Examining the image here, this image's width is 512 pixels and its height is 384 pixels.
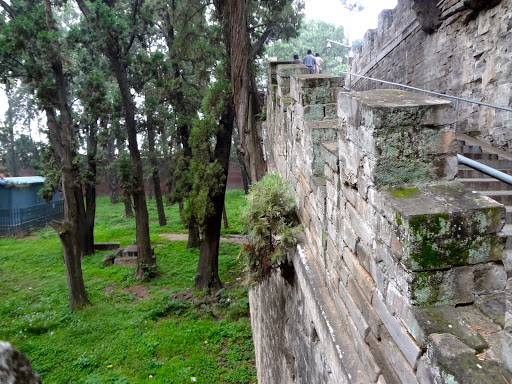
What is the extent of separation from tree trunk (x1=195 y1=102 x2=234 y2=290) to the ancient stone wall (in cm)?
627

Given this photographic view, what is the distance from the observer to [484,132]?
21.0 feet

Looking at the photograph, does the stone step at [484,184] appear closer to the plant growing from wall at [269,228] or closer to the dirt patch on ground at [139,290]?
the plant growing from wall at [269,228]

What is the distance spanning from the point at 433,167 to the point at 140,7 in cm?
1207

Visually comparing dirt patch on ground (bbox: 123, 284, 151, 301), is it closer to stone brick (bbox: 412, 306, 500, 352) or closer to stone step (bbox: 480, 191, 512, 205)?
stone step (bbox: 480, 191, 512, 205)

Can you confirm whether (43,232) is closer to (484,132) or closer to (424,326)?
(484,132)

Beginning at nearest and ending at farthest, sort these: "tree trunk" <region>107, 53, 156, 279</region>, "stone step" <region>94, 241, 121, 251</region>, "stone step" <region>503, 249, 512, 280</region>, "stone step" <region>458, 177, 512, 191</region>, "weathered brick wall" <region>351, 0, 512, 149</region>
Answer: "stone step" <region>503, 249, 512, 280</region> < "stone step" <region>458, 177, 512, 191</region> < "weathered brick wall" <region>351, 0, 512, 149</region> < "tree trunk" <region>107, 53, 156, 279</region> < "stone step" <region>94, 241, 121, 251</region>

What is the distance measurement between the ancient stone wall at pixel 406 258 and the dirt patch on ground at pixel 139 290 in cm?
816

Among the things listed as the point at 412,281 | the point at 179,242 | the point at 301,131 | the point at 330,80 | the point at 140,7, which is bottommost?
the point at 179,242

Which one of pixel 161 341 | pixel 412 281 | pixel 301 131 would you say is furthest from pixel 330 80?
pixel 161 341

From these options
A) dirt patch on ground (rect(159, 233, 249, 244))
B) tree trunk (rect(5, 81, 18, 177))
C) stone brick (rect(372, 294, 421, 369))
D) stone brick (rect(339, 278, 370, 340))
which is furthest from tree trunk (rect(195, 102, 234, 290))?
tree trunk (rect(5, 81, 18, 177))

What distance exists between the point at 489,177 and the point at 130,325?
24.6ft

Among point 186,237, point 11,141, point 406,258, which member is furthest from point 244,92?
point 11,141

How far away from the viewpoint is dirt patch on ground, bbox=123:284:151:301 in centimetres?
965

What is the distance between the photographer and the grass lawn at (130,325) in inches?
256
